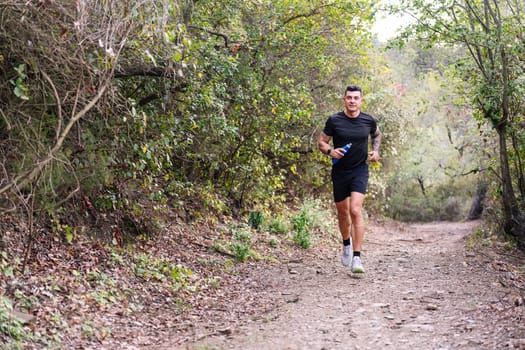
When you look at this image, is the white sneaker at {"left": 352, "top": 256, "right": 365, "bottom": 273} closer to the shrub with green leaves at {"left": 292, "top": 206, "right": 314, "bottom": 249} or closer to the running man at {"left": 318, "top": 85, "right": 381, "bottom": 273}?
the running man at {"left": 318, "top": 85, "right": 381, "bottom": 273}

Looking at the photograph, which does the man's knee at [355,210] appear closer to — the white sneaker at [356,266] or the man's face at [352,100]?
the white sneaker at [356,266]

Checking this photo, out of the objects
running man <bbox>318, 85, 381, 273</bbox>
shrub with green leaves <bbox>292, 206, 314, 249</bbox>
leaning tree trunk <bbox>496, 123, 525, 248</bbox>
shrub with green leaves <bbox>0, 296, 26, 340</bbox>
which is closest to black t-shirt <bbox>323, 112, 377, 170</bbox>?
running man <bbox>318, 85, 381, 273</bbox>

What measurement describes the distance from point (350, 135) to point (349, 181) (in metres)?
0.62

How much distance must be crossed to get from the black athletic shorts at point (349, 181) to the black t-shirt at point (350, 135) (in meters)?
0.07

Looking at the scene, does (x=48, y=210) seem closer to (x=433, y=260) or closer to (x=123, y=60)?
(x=123, y=60)

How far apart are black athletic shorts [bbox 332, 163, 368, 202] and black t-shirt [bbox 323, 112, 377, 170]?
0.22 ft

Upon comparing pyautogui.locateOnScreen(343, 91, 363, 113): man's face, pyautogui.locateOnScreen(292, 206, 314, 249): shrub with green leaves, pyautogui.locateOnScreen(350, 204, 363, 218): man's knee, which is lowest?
pyautogui.locateOnScreen(292, 206, 314, 249): shrub with green leaves

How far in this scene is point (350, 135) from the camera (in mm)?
7672

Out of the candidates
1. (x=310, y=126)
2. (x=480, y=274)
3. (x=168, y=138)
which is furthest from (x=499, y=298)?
(x=310, y=126)

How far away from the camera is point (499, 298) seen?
5.88 meters

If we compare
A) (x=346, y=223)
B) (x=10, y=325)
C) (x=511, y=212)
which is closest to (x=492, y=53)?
(x=511, y=212)

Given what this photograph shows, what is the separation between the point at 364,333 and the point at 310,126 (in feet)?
32.7

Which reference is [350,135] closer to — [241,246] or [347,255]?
[347,255]

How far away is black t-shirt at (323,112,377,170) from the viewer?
25.2 ft
